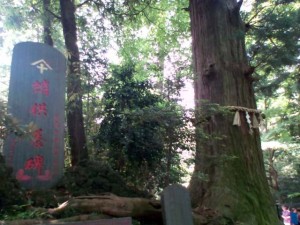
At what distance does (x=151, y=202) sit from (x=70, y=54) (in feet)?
14.0

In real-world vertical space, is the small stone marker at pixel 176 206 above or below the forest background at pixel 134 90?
below

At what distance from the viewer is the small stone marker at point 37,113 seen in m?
5.22

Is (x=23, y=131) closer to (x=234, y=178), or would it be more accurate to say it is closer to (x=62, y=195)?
(x=62, y=195)

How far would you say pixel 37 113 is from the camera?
17.9 feet

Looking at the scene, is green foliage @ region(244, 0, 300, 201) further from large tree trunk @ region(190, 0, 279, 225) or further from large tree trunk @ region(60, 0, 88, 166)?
large tree trunk @ region(60, 0, 88, 166)

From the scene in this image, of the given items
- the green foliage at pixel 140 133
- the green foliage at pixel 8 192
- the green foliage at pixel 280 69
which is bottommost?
the green foliage at pixel 8 192

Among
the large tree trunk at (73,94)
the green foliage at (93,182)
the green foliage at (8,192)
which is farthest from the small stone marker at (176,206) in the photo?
the large tree trunk at (73,94)

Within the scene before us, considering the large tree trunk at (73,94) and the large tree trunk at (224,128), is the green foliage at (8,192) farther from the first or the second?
the large tree trunk at (224,128)

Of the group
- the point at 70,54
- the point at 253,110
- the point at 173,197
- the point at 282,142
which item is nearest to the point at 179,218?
the point at 173,197

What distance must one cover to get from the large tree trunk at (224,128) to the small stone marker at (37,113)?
2.39 m

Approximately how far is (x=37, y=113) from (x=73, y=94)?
175 centimetres

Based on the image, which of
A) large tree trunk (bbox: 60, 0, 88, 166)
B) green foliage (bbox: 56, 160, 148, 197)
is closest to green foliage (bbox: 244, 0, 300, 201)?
green foliage (bbox: 56, 160, 148, 197)

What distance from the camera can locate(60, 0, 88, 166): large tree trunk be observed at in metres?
6.89

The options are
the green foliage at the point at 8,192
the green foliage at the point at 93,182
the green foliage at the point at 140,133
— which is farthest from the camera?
the green foliage at the point at 93,182
